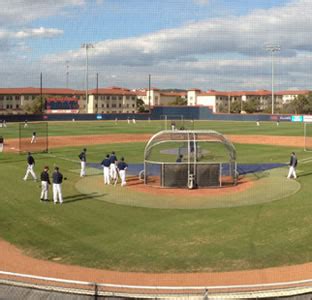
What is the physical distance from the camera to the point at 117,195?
63.8 feet

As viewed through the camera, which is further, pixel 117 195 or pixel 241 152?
pixel 241 152

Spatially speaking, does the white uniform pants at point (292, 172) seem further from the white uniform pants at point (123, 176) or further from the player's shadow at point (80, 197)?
the player's shadow at point (80, 197)

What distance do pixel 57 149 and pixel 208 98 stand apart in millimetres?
128037

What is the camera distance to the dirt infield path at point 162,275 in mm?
10125

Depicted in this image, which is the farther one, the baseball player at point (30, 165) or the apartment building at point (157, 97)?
the apartment building at point (157, 97)

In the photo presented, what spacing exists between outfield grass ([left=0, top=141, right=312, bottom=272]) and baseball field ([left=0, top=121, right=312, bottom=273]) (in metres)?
0.03

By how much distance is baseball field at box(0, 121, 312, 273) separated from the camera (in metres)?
11.7

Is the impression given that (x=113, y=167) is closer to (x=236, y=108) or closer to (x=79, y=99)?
(x=236, y=108)

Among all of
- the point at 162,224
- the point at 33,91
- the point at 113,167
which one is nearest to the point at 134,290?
the point at 162,224

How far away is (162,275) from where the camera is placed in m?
10.5

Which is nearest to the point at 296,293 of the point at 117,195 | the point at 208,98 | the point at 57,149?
the point at 117,195

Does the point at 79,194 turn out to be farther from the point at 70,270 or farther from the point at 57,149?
the point at 57,149

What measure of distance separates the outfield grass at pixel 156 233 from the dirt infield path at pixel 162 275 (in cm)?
35

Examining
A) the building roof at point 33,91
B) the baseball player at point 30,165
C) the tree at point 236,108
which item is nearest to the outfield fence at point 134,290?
the baseball player at point 30,165
